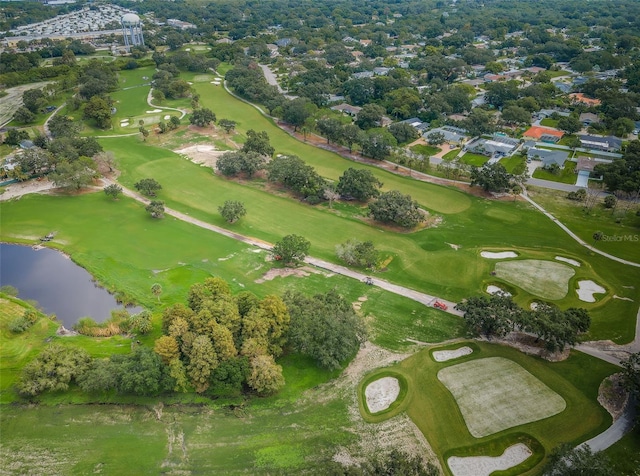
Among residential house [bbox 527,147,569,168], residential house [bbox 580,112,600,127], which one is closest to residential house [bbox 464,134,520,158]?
residential house [bbox 527,147,569,168]

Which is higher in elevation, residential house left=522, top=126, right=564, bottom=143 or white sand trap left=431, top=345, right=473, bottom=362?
residential house left=522, top=126, right=564, bottom=143

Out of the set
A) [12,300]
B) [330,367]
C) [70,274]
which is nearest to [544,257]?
[330,367]

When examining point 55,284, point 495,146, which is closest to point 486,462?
point 55,284

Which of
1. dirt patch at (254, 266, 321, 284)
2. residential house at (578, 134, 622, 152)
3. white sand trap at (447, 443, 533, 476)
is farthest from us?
residential house at (578, 134, 622, 152)

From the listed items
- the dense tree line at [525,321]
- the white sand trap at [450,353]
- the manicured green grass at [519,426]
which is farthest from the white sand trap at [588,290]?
the white sand trap at [450,353]

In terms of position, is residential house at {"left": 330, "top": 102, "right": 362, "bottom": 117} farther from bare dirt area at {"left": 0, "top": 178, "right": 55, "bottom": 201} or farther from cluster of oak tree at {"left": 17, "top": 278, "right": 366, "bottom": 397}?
cluster of oak tree at {"left": 17, "top": 278, "right": 366, "bottom": 397}

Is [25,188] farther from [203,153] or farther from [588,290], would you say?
[588,290]

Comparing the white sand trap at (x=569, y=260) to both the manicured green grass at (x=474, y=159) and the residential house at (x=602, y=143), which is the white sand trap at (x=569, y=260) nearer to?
the manicured green grass at (x=474, y=159)

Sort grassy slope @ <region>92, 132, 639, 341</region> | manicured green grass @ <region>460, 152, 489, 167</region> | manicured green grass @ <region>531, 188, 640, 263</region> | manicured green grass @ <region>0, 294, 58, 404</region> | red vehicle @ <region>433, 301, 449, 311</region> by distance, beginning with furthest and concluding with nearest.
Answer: manicured green grass @ <region>460, 152, 489, 167</region>
manicured green grass @ <region>531, 188, 640, 263</region>
grassy slope @ <region>92, 132, 639, 341</region>
red vehicle @ <region>433, 301, 449, 311</region>
manicured green grass @ <region>0, 294, 58, 404</region>

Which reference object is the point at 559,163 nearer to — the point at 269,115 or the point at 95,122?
the point at 269,115
